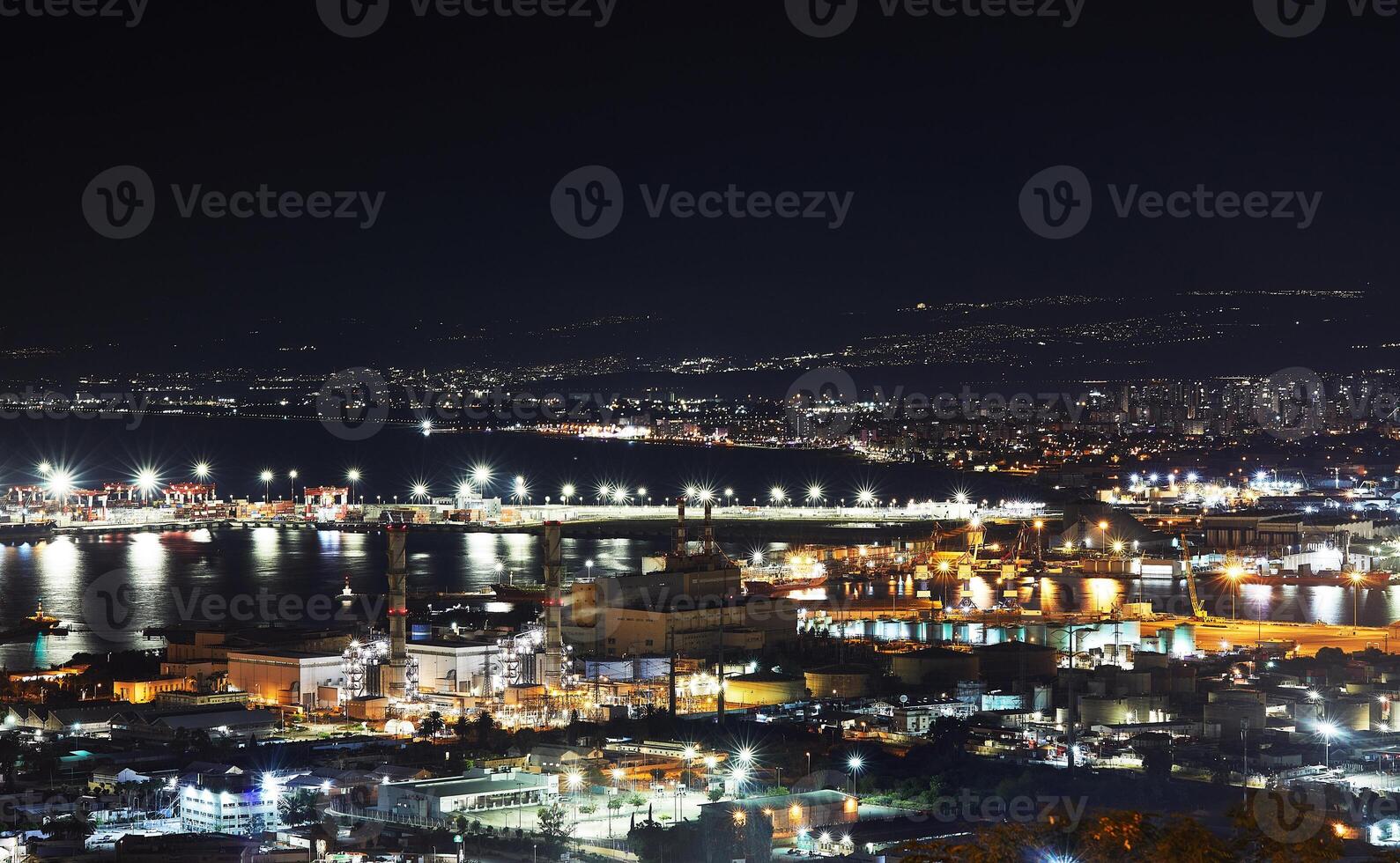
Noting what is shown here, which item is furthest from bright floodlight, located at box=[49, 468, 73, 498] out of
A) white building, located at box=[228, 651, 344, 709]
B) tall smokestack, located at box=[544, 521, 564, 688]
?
white building, located at box=[228, 651, 344, 709]

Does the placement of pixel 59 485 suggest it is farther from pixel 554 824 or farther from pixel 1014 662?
pixel 554 824

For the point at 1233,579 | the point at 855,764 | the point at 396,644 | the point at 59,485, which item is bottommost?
the point at 855,764

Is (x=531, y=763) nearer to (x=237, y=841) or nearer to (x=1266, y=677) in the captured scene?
(x=237, y=841)

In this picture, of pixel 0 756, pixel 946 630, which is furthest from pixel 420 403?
pixel 0 756

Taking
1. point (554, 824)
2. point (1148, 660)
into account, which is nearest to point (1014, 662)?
point (1148, 660)

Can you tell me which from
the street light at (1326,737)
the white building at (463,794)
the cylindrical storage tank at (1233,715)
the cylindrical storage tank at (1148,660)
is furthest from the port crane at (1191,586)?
the white building at (463,794)
